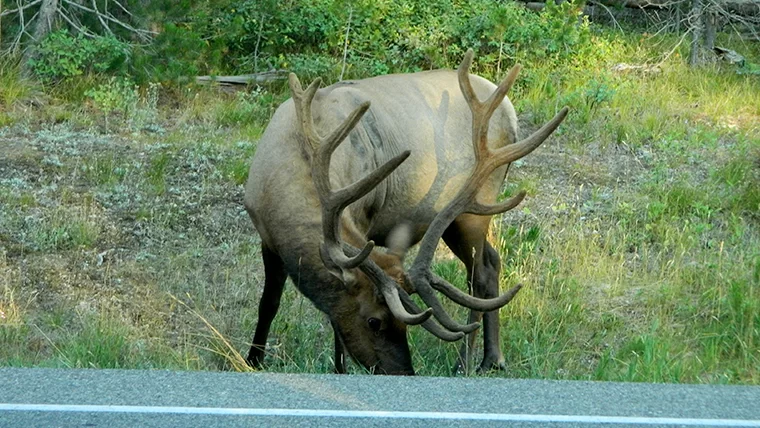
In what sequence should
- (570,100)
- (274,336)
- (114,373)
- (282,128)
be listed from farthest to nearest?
(570,100)
(274,336)
(282,128)
(114,373)

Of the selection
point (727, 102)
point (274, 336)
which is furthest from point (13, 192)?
point (727, 102)

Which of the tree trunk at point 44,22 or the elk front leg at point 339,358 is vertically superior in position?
the tree trunk at point 44,22

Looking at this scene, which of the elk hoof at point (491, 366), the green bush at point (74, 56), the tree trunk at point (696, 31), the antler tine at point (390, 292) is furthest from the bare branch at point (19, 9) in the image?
the antler tine at point (390, 292)

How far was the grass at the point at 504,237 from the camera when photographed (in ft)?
29.9

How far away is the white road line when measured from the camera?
19.1 feet

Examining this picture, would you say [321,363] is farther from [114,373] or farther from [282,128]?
[114,373]

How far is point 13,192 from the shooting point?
12.1m

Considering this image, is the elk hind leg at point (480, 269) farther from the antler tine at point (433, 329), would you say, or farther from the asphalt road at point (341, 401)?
the asphalt road at point (341, 401)

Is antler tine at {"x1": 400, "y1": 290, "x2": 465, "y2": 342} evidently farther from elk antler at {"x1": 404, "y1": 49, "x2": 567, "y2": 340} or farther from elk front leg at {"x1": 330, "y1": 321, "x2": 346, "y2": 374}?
elk front leg at {"x1": 330, "y1": 321, "x2": 346, "y2": 374}

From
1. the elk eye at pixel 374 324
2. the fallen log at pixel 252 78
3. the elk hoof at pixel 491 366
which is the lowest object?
the elk hoof at pixel 491 366

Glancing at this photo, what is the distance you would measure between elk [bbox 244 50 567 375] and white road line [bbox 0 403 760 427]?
123 cm

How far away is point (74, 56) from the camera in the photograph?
47.1ft

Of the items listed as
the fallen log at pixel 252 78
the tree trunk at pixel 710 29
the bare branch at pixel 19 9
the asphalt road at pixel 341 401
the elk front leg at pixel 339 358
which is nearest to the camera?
the asphalt road at pixel 341 401

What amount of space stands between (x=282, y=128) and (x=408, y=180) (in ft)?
4.03
